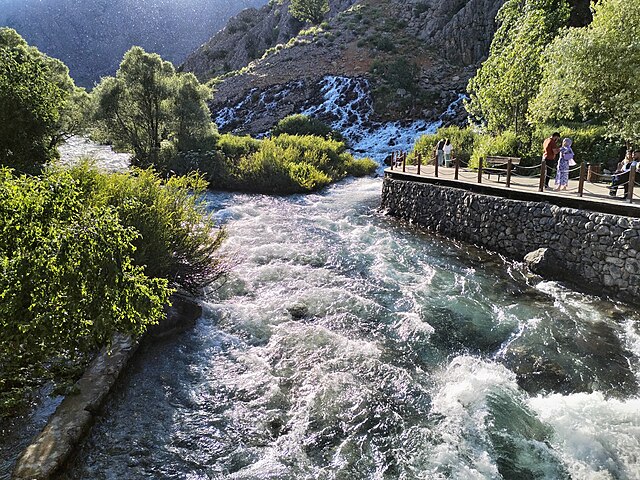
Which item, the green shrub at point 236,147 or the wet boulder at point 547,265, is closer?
the wet boulder at point 547,265

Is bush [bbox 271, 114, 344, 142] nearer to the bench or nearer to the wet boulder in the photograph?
the bench

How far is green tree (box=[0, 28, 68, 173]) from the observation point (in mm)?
14031

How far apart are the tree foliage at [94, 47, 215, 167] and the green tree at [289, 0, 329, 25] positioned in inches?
2287

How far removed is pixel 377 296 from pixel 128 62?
2205cm

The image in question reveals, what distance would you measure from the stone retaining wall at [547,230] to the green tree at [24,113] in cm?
1367

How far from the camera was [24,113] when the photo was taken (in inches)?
576

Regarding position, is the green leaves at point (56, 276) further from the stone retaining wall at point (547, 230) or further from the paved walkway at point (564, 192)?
the paved walkway at point (564, 192)

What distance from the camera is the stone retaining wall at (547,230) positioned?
9477 mm

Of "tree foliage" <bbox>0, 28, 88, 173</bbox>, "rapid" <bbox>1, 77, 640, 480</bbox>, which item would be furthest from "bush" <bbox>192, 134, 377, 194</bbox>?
"rapid" <bbox>1, 77, 640, 480</bbox>

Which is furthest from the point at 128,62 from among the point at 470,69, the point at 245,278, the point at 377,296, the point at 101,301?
the point at 470,69

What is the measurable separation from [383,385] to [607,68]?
1162 centimetres

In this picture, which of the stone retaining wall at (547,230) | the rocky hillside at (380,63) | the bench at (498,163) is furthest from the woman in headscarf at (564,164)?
the rocky hillside at (380,63)

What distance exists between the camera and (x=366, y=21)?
208 feet

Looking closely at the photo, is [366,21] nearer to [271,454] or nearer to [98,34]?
[271,454]
